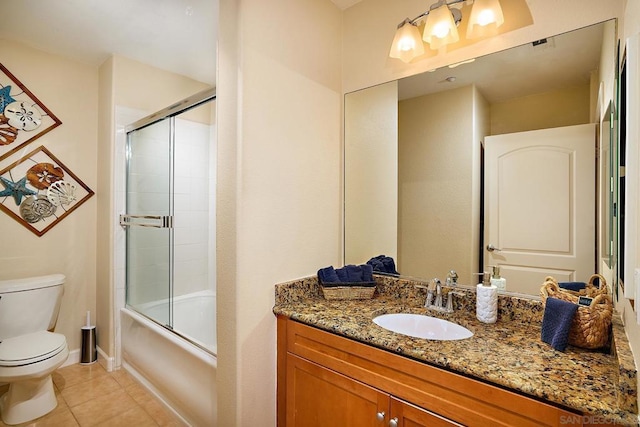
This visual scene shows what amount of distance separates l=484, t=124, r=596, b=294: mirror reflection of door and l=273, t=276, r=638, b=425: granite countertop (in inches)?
6.6

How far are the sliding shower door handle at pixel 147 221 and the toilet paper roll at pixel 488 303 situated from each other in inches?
83.5

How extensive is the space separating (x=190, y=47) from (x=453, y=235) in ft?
7.52

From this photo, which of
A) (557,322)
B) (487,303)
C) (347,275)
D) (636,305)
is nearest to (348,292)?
(347,275)

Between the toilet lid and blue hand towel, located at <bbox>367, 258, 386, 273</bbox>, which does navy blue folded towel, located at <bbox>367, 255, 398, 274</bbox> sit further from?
the toilet lid

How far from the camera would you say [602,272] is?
119cm

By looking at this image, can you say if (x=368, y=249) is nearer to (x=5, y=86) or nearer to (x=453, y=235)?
(x=453, y=235)

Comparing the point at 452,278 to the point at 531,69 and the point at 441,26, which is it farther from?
the point at 441,26

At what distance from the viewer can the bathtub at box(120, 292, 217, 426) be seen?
1.77 m

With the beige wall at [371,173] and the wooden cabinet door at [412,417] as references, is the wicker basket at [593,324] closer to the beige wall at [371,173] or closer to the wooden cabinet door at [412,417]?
the wooden cabinet door at [412,417]

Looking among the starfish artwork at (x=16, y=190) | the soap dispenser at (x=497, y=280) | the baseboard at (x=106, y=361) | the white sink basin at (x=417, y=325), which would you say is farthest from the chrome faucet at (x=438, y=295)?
the starfish artwork at (x=16, y=190)

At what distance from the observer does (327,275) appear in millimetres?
1646

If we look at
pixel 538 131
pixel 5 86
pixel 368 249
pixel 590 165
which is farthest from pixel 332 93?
pixel 5 86

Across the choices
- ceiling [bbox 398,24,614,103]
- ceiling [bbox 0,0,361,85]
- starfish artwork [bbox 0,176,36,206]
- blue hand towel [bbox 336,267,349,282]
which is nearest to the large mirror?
ceiling [bbox 398,24,614,103]

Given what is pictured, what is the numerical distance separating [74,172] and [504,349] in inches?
124
